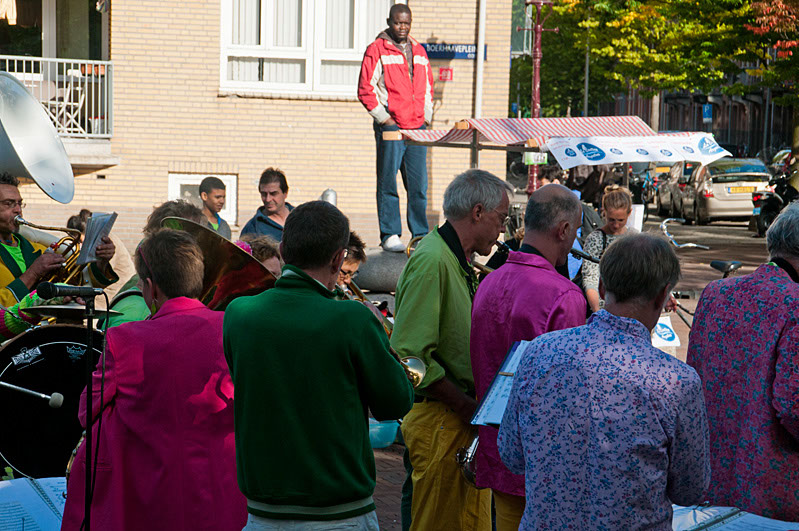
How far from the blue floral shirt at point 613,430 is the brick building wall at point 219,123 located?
12.4 meters

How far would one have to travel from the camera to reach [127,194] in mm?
15734

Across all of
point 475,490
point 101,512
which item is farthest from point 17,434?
point 475,490

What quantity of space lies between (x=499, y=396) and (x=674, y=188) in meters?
26.2

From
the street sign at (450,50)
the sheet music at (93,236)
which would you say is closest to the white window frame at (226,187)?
the street sign at (450,50)

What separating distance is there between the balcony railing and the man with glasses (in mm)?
9971

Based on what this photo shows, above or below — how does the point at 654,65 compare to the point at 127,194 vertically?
above

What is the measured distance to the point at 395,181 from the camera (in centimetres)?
1082

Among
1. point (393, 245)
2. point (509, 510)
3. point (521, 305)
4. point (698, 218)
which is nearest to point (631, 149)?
point (393, 245)

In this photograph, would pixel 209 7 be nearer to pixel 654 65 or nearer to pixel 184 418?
pixel 184 418

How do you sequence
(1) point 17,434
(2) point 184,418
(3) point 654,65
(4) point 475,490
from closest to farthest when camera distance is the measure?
(2) point 184,418, (4) point 475,490, (1) point 17,434, (3) point 654,65

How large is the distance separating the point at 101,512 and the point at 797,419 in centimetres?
243

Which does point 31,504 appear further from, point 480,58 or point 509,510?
point 480,58

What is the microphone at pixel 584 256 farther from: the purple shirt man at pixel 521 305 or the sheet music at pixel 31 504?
the sheet music at pixel 31 504

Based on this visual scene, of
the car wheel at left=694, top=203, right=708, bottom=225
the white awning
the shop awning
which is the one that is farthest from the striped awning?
the car wheel at left=694, top=203, right=708, bottom=225
